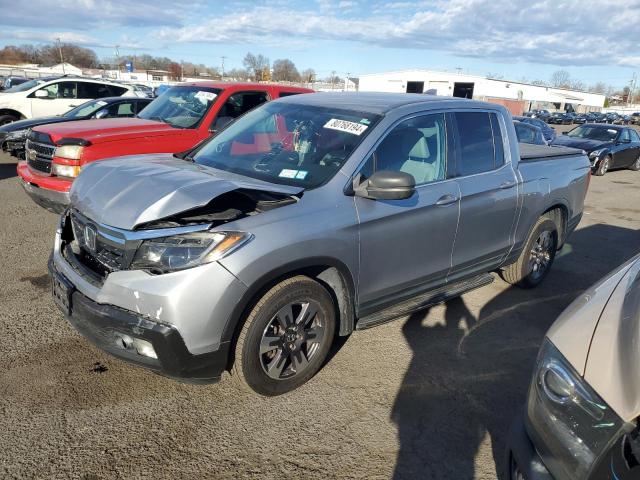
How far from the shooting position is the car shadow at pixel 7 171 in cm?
951

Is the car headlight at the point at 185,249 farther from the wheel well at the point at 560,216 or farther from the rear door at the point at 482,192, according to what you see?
the wheel well at the point at 560,216

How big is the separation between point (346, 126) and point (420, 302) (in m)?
1.44

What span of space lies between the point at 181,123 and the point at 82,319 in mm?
4396

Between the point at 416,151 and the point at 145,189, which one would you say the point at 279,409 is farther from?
the point at 416,151

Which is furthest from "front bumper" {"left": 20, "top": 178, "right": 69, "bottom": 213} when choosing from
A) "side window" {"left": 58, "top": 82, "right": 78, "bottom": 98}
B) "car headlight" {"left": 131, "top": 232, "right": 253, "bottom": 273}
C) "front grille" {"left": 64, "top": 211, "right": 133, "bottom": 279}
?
"side window" {"left": 58, "top": 82, "right": 78, "bottom": 98}

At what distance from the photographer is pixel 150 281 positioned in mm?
2521

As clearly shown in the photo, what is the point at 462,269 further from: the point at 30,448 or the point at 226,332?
the point at 30,448

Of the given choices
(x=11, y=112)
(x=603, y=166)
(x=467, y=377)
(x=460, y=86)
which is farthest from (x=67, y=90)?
(x=460, y=86)

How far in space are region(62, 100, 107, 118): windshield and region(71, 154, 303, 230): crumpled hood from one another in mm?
7382

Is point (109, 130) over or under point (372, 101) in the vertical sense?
under

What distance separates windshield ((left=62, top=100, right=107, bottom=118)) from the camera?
32.2 ft

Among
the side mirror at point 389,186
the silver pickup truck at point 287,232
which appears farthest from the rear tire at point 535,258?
the side mirror at point 389,186

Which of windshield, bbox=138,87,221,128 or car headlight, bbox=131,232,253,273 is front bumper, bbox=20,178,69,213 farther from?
car headlight, bbox=131,232,253,273

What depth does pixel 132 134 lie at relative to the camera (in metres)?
5.81
